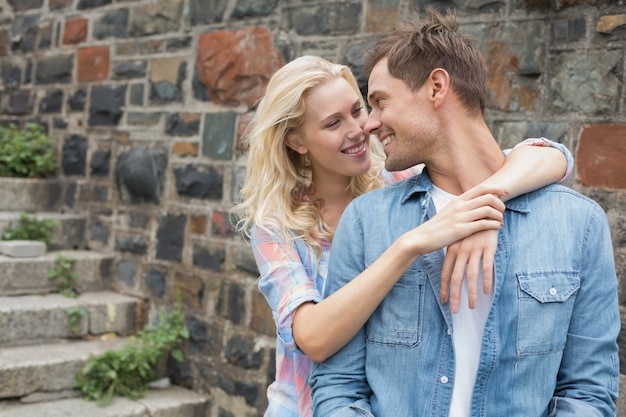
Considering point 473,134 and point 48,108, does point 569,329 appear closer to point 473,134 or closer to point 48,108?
point 473,134

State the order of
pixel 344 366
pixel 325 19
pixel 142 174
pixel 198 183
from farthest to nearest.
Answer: pixel 142 174
pixel 198 183
pixel 325 19
pixel 344 366

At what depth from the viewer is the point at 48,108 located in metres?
5.86

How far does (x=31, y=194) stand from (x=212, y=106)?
1929 millimetres

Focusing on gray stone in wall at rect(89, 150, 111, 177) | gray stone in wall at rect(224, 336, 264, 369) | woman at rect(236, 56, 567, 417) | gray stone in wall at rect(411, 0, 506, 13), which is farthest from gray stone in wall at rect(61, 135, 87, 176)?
woman at rect(236, 56, 567, 417)

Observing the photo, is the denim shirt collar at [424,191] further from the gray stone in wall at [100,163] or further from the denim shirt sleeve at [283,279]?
the gray stone in wall at [100,163]

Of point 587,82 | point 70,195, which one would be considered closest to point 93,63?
point 70,195

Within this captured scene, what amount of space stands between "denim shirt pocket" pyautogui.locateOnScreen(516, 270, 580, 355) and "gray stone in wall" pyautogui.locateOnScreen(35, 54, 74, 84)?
466cm

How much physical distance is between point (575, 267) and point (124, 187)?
372 cm

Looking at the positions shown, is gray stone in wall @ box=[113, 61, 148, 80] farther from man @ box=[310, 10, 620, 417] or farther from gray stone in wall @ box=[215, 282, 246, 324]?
man @ box=[310, 10, 620, 417]

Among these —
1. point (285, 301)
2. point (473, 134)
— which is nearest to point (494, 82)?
point (473, 134)

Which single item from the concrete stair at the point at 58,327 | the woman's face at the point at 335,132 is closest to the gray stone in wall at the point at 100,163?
the concrete stair at the point at 58,327

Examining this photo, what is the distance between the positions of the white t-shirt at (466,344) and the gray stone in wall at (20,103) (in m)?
5.11

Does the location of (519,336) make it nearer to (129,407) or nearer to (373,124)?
(373,124)

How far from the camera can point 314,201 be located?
246cm
